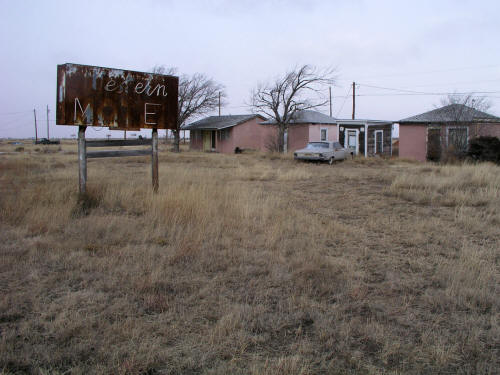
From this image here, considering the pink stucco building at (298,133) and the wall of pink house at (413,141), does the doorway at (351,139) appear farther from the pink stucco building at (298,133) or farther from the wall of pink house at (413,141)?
the wall of pink house at (413,141)

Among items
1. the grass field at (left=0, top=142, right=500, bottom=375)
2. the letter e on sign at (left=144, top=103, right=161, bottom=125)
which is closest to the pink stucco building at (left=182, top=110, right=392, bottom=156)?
the letter e on sign at (left=144, top=103, right=161, bottom=125)

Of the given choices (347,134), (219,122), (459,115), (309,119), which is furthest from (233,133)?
(459,115)

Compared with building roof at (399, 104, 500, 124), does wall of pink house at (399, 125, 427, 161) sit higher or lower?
lower

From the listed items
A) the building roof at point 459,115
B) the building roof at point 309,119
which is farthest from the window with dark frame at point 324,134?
the building roof at point 459,115

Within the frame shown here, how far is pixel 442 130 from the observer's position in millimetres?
23984

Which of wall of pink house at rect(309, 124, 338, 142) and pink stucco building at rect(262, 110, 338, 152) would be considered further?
wall of pink house at rect(309, 124, 338, 142)

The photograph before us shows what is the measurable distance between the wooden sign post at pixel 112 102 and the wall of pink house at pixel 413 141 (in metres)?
20.4

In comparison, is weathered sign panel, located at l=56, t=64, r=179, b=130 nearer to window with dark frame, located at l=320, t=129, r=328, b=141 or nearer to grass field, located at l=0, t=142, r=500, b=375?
grass field, located at l=0, t=142, r=500, b=375

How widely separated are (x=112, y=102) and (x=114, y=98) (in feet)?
0.33

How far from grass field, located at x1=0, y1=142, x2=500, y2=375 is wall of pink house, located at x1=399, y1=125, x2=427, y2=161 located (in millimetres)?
19250

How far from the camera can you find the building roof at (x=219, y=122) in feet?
117

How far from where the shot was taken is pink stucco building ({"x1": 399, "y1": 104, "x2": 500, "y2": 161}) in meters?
23.0

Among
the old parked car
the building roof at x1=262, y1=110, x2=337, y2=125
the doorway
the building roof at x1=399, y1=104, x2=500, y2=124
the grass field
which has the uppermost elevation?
the building roof at x1=262, y1=110, x2=337, y2=125

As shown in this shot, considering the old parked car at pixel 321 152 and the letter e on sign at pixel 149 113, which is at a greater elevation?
the letter e on sign at pixel 149 113
